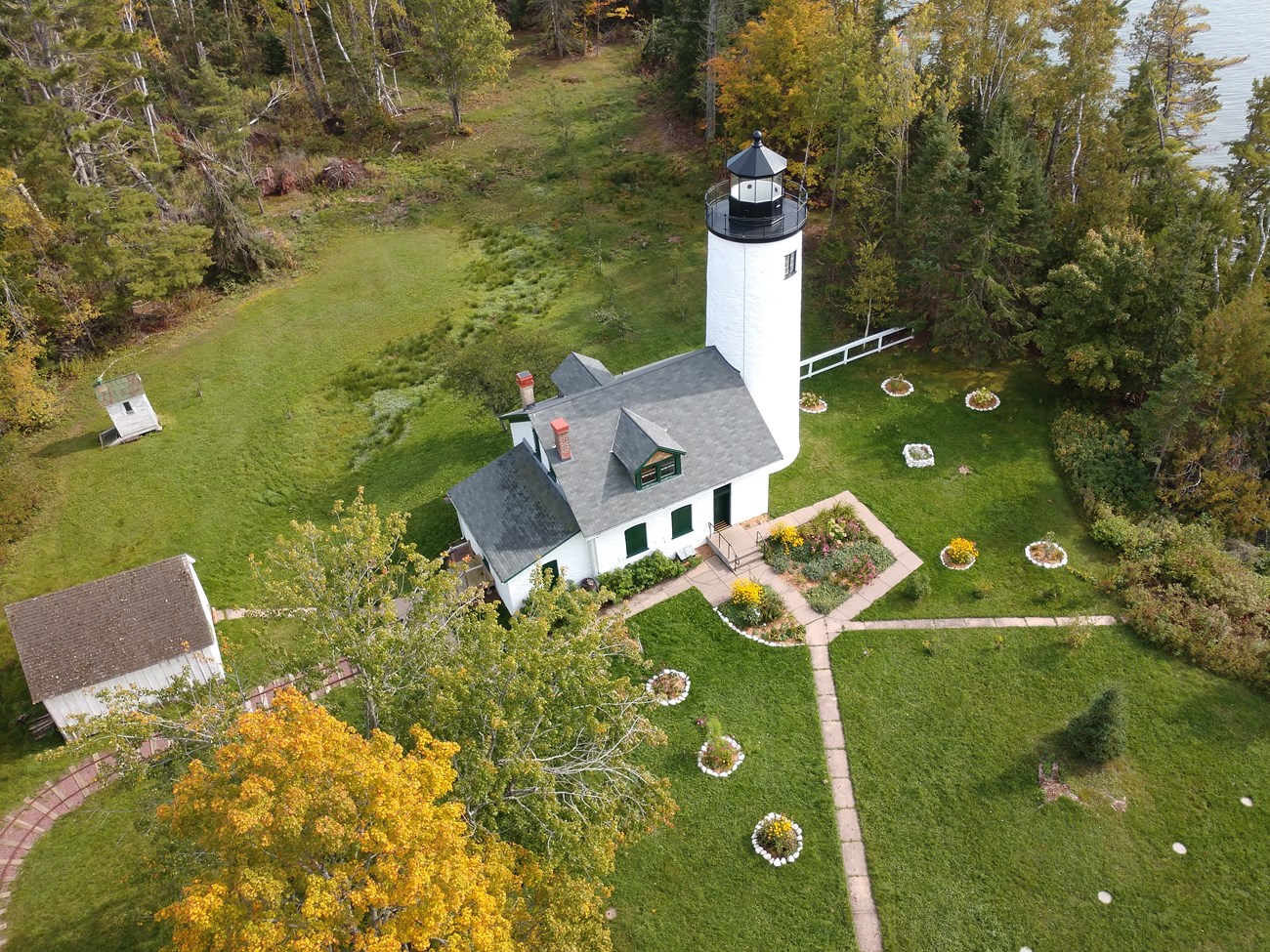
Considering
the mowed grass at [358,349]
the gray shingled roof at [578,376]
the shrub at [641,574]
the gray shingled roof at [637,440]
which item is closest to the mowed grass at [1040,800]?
the shrub at [641,574]

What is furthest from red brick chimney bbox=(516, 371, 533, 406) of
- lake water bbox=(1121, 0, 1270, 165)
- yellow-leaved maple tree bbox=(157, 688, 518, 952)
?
lake water bbox=(1121, 0, 1270, 165)

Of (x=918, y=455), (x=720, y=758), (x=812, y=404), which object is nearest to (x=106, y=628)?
(x=720, y=758)

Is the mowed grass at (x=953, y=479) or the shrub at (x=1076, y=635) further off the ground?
the mowed grass at (x=953, y=479)

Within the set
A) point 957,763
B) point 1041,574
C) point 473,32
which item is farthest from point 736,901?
point 473,32

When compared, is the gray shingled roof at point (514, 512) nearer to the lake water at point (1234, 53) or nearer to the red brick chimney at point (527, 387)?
the red brick chimney at point (527, 387)

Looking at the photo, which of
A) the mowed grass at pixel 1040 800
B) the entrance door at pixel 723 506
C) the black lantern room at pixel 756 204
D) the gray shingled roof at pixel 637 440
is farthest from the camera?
the entrance door at pixel 723 506

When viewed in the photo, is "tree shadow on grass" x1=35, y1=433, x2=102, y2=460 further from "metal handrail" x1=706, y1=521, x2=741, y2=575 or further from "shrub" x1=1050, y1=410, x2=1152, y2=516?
"shrub" x1=1050, y1=410, x2=1152, y2=516

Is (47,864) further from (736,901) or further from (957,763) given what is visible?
(957,763)
